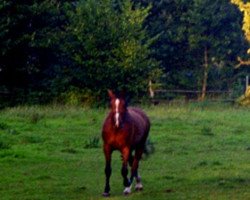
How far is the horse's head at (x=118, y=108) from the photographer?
44.5ft

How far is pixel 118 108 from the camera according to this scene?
1355 centimetres

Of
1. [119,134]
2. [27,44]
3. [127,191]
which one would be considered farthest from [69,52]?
[119,134]

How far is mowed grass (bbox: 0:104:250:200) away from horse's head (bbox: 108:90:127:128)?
1291mm

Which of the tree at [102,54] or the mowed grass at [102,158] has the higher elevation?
the tree at [102,54]

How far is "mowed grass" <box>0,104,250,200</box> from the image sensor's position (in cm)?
1422

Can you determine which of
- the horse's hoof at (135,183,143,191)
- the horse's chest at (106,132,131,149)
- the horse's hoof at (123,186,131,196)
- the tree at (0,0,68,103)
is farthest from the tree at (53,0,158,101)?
the horse's chest at (106,132,131,149)

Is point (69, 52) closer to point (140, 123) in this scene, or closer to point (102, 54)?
point (102, 54)

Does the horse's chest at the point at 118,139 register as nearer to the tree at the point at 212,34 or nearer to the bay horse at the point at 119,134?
the bay horse at the point at 119,134

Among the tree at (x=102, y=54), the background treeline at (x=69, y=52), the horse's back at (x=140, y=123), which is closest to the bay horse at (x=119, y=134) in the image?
the horse's back at (x=140, y=123)

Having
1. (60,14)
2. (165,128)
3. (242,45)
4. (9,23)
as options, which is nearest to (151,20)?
(242,45)

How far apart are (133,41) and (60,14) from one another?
520 cm

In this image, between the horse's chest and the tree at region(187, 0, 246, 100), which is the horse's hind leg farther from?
the tree at region(187, 0, 246, 100)

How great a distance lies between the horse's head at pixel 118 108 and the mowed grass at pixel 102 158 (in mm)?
1291

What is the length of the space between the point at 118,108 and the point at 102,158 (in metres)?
6.31
